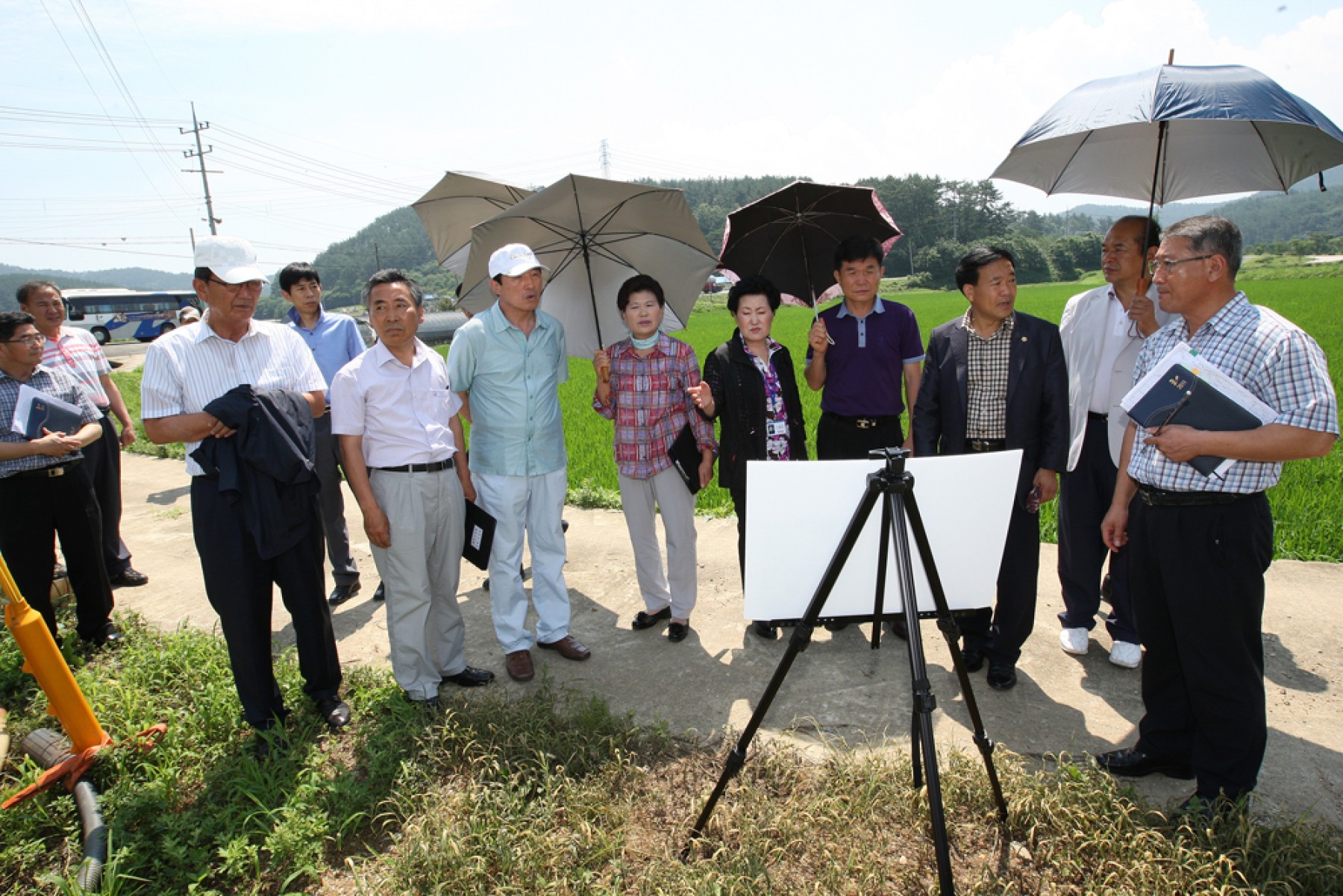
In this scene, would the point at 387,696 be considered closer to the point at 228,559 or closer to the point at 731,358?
the point at 228,559

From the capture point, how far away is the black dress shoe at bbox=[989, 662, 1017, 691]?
3.31 m

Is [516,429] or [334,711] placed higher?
[516,429]

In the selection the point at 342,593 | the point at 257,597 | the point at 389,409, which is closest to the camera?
the point at 257,597

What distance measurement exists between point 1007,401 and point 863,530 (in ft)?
4.76

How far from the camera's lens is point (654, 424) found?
3795mm

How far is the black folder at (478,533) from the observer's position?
3549mm

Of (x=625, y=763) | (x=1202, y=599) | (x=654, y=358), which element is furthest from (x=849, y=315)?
(x=625, y=763)

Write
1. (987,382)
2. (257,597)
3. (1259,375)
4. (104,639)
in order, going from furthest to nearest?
(104,639) → (987,382) → (257,597) → (1259,375)

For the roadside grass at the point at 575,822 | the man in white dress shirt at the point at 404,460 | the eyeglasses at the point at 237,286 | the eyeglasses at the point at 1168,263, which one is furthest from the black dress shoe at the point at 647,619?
the eyeglasses at the point at 1168,263

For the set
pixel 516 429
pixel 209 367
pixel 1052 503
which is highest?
pixel 209 367

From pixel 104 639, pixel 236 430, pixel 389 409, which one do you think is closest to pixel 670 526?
pixel 389 409

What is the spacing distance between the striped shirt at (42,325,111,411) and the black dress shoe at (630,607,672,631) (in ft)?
12.2

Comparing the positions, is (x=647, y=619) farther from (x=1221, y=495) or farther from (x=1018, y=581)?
(x=1221, y=495)

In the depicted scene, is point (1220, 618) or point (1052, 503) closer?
point (1220, 618)
